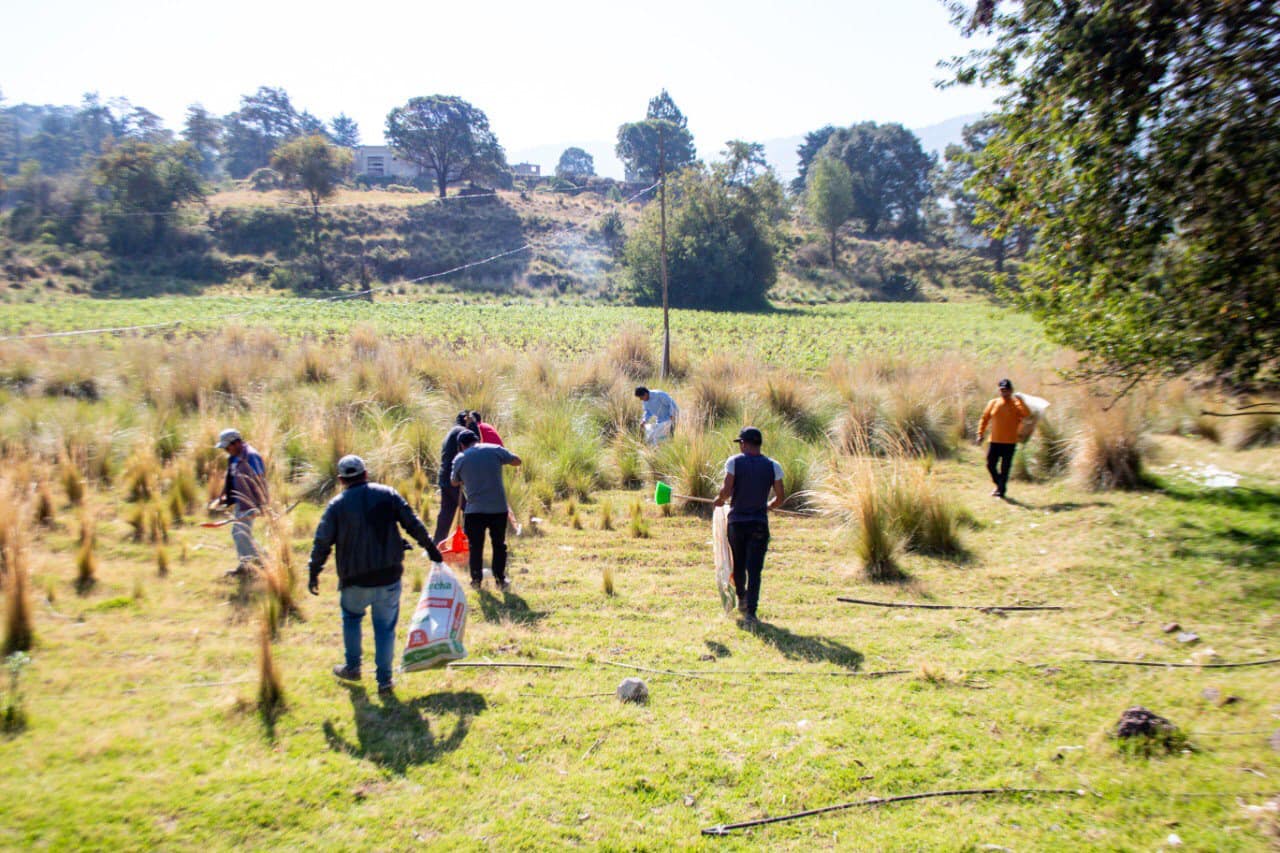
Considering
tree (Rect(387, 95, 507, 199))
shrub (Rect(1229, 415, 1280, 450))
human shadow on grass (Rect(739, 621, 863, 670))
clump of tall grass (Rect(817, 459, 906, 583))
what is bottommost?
human shadow on grass (Rect(739, 621, 863, 670))

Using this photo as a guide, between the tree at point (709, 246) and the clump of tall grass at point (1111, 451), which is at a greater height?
the tree at point (709, 246)

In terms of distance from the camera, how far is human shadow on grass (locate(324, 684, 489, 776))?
452 cm

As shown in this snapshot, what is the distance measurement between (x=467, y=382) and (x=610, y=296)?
37483 mm

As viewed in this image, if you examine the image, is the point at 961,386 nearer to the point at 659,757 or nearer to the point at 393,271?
the point at 659,757

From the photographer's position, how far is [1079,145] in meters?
7.81

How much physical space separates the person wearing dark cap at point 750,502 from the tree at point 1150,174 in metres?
4.60

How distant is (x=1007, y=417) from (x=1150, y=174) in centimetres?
372

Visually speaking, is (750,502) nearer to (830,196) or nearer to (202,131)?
(830,196)

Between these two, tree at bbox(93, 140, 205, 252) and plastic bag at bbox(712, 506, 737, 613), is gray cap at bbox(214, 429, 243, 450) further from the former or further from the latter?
tree at bbox(93, 140, 205, 252)

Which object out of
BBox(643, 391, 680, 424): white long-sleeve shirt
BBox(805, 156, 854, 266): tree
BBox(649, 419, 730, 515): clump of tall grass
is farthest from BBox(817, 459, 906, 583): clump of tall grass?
BBox(805, 156, 854, 266): tree

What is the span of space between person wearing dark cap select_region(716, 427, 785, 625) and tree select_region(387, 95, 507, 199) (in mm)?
73292

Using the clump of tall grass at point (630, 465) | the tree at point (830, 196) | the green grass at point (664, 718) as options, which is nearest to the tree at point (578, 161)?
the tree at point (830, 196)

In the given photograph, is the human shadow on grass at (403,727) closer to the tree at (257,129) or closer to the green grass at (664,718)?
the green grass at (664,718)

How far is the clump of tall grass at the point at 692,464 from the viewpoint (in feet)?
34.5
